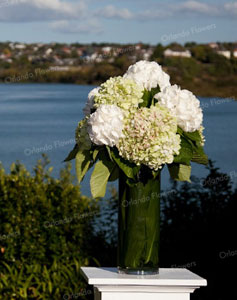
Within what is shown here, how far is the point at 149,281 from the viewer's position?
8.14 ft

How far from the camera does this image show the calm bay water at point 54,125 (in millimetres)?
5281

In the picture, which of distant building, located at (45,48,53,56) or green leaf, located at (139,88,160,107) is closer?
green leaf, located at (139,88,160,107)

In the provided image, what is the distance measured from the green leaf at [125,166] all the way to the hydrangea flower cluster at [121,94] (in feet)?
0.62

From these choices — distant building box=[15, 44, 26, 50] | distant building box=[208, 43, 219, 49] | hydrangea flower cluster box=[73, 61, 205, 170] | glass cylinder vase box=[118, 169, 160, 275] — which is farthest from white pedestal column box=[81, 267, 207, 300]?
distant building box=[15, 44, 26, 50]

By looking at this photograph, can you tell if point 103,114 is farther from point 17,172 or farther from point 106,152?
point 17,172

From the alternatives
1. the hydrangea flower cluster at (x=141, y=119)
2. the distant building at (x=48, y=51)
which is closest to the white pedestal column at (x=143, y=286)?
the hydrangea flower cluster at (x=141, y=119)

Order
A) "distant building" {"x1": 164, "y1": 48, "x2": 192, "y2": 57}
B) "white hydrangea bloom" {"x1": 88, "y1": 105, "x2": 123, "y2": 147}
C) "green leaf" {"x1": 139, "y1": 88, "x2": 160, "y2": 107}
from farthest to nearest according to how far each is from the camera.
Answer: "distant building" {"x1": 164, "y1": 48, "x2": 192, "y2": 57}, "green leaf" {"x1": 139, "y1": 88, "x2": 160, "y2": 107}, "white hydrangea bloom" {"x1": 88, "y1": 105, "x2": 123, "y2": 147}

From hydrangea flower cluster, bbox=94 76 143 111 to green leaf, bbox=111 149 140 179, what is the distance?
190 millimetres

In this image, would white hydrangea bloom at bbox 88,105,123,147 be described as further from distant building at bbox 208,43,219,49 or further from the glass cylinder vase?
distant building at bbox 208,43,219,49

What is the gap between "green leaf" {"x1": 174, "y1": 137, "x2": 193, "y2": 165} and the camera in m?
2.55

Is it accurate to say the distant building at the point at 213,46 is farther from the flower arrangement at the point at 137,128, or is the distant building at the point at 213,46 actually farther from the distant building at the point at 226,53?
the flower arrangement at the point at 137,128

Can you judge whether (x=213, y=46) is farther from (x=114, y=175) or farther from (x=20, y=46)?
(x=114, y=175)

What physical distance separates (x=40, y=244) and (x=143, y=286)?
2.34 meters

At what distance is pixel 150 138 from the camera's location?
2.43 m
